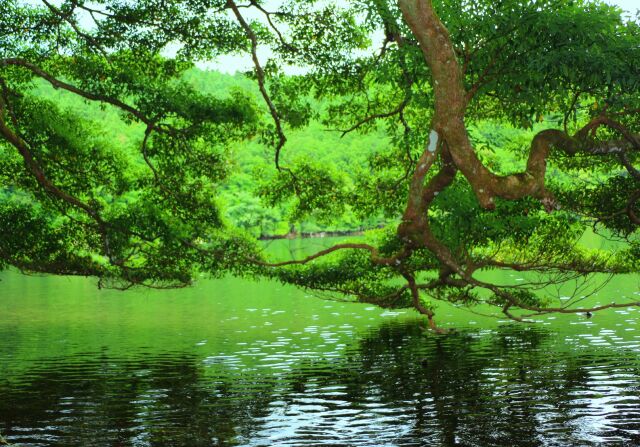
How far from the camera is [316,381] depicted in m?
24.3

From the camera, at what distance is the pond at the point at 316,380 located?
17.3 meters

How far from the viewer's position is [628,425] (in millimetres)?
17094

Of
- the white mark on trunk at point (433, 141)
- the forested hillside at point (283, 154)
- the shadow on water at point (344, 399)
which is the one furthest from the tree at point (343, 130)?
the forested hillside at point (283, 154)

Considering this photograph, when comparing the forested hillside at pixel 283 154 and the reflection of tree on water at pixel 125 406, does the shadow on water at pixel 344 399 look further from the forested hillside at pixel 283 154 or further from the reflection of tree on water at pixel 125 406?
the forested hillside at pixel 283 154

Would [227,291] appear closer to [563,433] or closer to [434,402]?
[434,402]

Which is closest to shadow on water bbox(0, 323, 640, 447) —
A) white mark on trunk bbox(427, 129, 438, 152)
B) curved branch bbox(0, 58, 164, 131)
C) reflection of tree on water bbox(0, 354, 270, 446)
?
reflection of tree on water bbox(0, 354, 270, 446)

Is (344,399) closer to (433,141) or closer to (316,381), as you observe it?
(316,381)

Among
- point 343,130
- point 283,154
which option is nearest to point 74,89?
point 343,130

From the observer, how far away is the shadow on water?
666 inches

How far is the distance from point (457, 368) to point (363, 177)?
7.03m

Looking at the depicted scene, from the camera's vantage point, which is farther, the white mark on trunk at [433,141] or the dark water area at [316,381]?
the dark water area at [316,381]

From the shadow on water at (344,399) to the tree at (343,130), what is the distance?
8.38ft

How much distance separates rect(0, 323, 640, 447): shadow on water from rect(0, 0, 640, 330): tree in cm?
255

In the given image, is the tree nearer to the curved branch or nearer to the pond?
the curved branch
